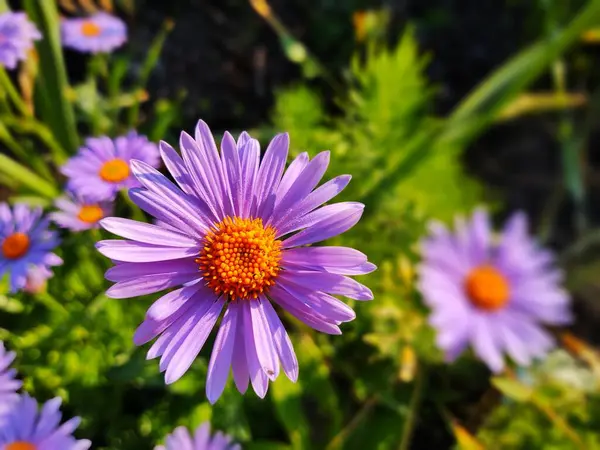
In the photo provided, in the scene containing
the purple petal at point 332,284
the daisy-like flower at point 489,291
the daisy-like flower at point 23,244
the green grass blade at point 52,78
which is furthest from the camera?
the daisy-like flower at point 489,291

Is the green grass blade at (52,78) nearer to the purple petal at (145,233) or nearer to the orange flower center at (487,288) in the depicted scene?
the purple petal at (145,233)

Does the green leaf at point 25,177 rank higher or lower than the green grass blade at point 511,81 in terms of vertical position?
lower

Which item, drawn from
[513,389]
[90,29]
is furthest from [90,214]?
[513,389]

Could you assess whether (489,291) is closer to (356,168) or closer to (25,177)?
(356,168)

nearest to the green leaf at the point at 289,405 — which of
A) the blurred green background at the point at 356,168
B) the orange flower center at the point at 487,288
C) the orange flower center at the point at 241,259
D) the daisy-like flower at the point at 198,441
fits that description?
the blurred green background at the point at 356,168

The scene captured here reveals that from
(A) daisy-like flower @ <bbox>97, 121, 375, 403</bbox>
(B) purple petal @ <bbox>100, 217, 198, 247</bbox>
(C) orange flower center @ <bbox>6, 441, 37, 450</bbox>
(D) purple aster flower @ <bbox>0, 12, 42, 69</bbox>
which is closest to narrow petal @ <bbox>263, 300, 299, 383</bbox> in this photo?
(A) daisy-like flower @ <bbox>97, 121, 375, 403</bbox>

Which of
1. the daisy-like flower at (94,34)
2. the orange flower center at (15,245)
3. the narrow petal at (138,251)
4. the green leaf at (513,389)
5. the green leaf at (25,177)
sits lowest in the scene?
the green leaf at (513,389)
